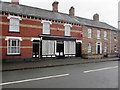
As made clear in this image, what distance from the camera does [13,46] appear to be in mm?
15391

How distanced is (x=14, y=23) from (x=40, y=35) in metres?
3.82

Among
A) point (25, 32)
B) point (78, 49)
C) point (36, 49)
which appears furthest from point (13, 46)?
point (78, 49)

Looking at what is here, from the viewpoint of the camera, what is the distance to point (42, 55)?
56.7 ft

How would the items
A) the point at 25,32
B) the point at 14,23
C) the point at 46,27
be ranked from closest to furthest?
the point at 14,23 < the point at 25,32 < the point at 46,27

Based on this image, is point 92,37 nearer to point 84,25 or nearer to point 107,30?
point 84,25

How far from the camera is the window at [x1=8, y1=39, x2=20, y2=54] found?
15.2m

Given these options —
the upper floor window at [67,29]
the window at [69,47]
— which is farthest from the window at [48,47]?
the upper floor window at [67,29]

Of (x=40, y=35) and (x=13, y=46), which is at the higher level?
(x=40, y=35)

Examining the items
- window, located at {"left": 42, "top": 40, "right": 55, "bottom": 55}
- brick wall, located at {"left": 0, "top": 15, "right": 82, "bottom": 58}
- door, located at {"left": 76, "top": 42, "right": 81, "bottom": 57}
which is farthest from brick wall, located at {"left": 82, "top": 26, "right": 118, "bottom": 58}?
brick wall, located at {"left": 0, "top": 15, "right": 82, "bottom": 58}

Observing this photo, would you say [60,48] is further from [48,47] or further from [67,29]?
[67,29]

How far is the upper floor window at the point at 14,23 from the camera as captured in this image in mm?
15275

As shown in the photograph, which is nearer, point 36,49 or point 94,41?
point 36,49

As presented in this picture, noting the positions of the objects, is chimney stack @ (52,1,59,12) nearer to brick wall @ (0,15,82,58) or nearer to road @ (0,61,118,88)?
brick wall @ (0,15,82,58)

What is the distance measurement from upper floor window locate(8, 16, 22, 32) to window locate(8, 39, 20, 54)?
4.82ft
